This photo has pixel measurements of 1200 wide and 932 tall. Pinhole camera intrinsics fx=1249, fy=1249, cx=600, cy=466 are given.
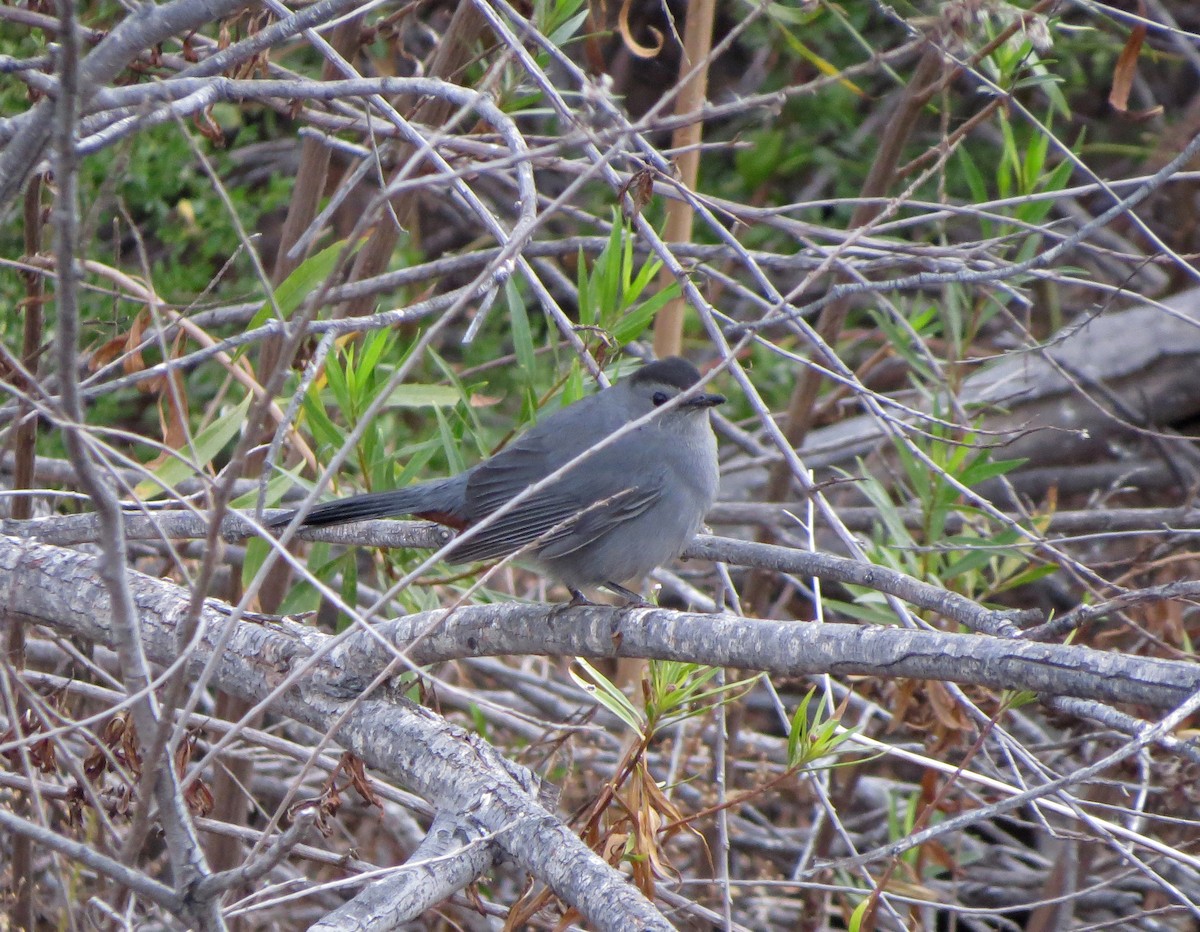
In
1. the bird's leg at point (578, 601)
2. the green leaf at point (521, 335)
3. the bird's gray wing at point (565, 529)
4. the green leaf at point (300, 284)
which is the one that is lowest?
the bird's leg at point (578, 601)

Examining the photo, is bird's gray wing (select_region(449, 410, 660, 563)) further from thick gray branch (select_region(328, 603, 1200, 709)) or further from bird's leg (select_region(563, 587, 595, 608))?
thick gray branch (select_region(328, 603, 1200, 709))

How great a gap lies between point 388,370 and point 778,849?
7.42 feet

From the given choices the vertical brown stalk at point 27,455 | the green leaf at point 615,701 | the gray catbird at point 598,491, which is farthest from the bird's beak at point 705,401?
the vertical brown stalk at point 27,455

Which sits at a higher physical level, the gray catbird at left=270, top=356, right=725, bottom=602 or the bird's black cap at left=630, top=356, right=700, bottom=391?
the bird's black cap at left=630, top=356, right=700, bottom=391

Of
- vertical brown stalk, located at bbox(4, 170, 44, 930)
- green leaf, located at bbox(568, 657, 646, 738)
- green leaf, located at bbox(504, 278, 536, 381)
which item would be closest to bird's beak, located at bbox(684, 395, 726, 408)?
green leaf, located at bbox(504, 278, 536, 381)

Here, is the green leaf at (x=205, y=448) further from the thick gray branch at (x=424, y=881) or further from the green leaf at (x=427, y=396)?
the thick gray branch at (x=424, y=881)

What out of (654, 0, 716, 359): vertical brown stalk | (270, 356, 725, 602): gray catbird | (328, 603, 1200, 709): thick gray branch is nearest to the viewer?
(328, 603, 1200, 709): thick gray branch

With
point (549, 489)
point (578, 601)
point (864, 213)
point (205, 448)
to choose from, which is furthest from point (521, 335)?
point (864, 213)

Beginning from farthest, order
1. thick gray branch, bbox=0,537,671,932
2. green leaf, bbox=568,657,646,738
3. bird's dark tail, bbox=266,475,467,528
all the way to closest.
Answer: bird's dark tail, bbox=266,475,467,528 → green leaf, bbox=568,657,646,738 → thick gray branch, bbox=0,537,671,932

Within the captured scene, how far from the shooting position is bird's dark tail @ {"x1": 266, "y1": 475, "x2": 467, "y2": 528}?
3.37 meters

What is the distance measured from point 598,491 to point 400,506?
631 millimetres

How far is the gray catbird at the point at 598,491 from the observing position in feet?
11.8

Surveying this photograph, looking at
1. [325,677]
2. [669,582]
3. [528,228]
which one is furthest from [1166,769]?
[528,228]

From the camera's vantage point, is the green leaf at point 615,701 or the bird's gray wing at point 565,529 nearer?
the green leaf at point 615,701
